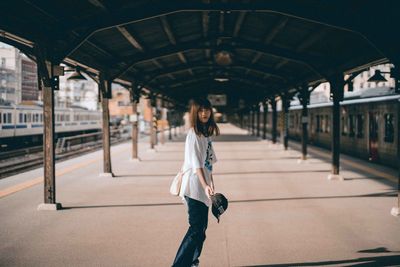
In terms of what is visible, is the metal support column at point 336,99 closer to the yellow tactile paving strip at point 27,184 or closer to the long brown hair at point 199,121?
the yellow tactile paving strip at point 27,184

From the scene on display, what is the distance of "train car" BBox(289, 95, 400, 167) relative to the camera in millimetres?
15117

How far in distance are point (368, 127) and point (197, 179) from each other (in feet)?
46.8

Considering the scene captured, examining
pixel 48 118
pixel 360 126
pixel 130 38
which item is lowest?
pixel 360 126

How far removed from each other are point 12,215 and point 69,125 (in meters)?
30.3

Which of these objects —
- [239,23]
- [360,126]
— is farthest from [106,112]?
[360,126]

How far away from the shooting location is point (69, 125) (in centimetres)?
3762

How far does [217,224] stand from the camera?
7.59 metres

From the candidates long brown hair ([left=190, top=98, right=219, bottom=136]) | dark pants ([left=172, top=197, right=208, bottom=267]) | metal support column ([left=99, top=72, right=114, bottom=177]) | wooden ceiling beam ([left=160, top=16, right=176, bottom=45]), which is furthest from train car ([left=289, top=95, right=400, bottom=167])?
dark pants ([left=172, top=197, right=208, bottom=267])

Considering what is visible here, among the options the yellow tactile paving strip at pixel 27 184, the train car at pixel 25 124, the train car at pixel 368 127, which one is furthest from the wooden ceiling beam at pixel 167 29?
the train car at pixel 25 124

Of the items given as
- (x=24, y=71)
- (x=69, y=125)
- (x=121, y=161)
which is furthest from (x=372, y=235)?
(x=24, y=71)

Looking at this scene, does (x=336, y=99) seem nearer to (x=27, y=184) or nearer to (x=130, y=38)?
(x=130, y=38)

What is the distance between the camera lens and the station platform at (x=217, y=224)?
5.83 metres

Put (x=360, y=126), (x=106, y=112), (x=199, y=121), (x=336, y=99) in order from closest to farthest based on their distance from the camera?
(x=199, y=121), (x=336, y=99), (x=106, y=112), (x=360, y=126)

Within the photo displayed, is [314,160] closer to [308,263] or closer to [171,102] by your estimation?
[308,263]
